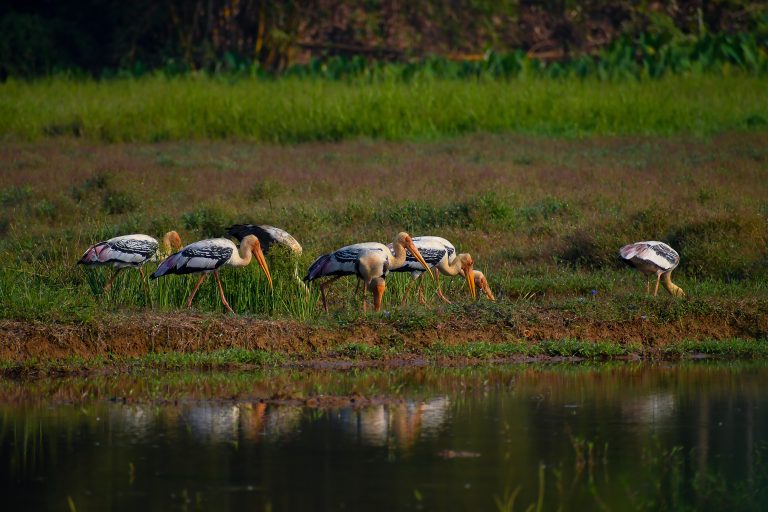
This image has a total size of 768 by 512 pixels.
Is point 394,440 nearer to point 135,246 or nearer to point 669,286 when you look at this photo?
point 135,246

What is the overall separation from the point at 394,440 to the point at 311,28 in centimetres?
2211

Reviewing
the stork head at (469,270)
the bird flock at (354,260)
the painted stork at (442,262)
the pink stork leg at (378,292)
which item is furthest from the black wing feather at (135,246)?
the stork head at (469,270)

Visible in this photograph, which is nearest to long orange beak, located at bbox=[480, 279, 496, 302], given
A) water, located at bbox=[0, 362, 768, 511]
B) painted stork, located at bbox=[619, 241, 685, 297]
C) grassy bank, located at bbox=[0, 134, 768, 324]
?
grassy bank, located at bbox=[0, 134, 768, 324]

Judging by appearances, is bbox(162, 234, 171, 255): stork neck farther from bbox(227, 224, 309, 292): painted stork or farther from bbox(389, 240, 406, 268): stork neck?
bbox(389, 240, 406, 268): stork neck

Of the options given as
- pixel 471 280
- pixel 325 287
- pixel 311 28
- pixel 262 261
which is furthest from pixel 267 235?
pixel 311 28

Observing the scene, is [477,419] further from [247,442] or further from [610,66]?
[610,66]

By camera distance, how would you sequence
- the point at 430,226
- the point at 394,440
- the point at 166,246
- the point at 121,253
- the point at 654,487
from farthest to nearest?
the point at 430,226, the point at 166,246, the point at 121,253, the point at 394,440, the point at 654,487

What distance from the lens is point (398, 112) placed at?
19031 mm

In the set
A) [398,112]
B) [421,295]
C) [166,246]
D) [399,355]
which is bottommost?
[399,355]

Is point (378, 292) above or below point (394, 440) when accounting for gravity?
below

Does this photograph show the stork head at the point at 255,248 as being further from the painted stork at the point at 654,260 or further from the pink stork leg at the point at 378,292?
the painted stork at the point at 654,260

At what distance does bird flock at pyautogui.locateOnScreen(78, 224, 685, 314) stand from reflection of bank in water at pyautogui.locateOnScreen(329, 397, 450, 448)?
2.37 metres

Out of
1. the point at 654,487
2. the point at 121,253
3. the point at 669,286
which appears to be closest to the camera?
the point at 654,487

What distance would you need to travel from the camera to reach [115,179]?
48.0ft
